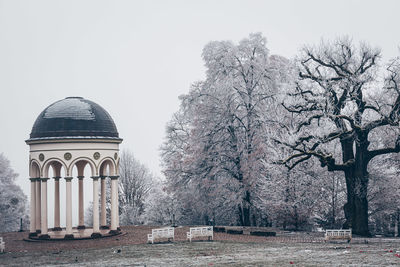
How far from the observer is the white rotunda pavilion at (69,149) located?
3562 centimetres

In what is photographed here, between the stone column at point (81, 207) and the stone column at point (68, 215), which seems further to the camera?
the stone column at point (81, 207)

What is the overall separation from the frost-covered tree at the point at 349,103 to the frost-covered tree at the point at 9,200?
125 ft

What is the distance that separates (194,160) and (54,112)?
13.6 m

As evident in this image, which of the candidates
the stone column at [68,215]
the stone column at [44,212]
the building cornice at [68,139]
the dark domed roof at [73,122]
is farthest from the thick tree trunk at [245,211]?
the stone column at [44,212]

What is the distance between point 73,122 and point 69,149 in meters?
1.88

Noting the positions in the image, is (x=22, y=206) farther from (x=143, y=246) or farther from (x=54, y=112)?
(x=143, y=246)

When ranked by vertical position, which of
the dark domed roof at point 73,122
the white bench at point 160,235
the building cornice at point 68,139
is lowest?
the white bench at point 160,235

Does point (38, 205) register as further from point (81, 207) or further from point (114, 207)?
point (114, 207)

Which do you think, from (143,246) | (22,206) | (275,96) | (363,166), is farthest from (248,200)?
(22,206)

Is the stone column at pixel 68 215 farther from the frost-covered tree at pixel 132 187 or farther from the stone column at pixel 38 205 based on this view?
the frost-covered tree at pixel 132 187

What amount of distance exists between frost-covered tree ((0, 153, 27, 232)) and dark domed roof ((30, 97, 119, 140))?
26965 millimetres

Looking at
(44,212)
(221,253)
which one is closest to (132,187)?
(44,212)

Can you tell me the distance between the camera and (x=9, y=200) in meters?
61.2

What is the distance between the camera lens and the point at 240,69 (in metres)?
45.3
